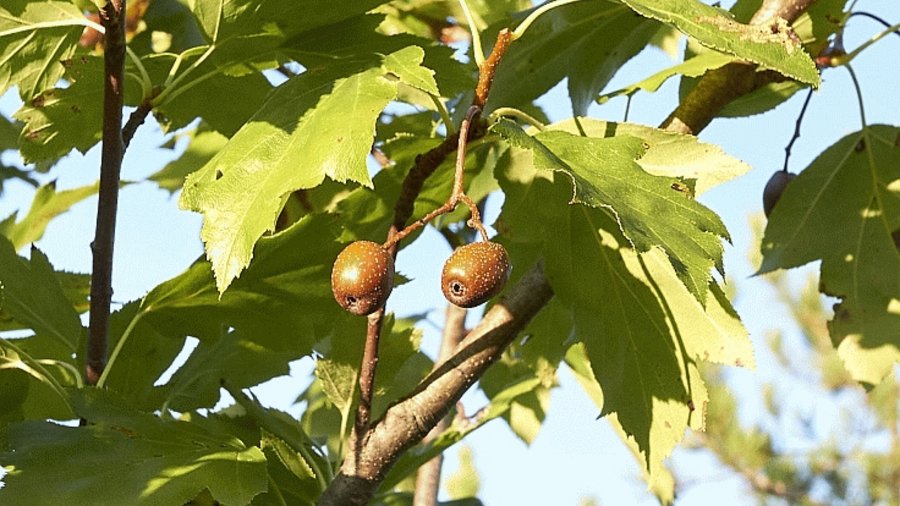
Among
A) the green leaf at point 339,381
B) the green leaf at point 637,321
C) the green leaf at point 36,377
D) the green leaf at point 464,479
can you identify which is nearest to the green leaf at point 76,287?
the green leaf at point 36,377

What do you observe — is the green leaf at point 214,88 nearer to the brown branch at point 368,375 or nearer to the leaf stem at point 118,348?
the leaf stem at point 118,348

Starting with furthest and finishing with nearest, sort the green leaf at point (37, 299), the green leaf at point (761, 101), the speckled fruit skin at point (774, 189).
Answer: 1. the speckled fruit skin at point (774, 189)
2. the green leaf at point (761, 101)
3. the green leaf at point (37, 299)

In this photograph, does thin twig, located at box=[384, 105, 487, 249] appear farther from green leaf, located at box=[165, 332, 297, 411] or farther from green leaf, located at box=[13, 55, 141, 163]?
green leaf, located at box=[13, 55, 141, 163]

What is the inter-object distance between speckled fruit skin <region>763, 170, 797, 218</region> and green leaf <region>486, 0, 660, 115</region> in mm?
406

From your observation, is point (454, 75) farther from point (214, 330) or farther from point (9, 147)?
point (9, 147)

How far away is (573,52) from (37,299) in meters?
0.88

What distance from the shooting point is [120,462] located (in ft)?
4.35

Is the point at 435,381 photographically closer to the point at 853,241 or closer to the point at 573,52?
the point at 573,52

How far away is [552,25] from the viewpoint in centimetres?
180

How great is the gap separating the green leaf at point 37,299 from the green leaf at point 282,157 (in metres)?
0.49

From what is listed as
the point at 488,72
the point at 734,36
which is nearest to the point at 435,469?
the point at 488,72

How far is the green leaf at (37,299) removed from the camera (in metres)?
1.63

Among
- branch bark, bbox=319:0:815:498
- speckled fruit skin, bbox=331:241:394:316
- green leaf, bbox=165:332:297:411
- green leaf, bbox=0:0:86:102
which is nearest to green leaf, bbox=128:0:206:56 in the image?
green leaf, bbox=0:0:86:102

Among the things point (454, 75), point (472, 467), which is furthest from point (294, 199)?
point (472, 467)
